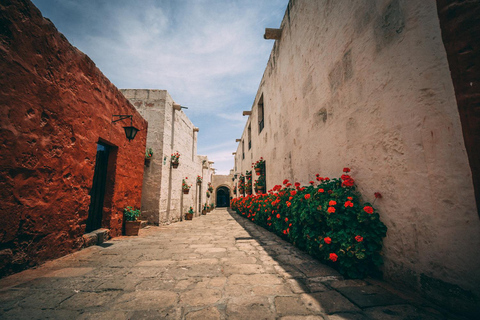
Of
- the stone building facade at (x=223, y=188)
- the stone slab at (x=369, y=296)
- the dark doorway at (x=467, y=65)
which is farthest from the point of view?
the stone building facade at (x=223, y=188)

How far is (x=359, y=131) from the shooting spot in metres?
2.56

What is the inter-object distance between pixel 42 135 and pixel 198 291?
2.98 metres

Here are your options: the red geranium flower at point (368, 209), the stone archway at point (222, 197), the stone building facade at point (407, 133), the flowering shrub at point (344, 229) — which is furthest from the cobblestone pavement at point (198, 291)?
the stone archway at point (222, 197)

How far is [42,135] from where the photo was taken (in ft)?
8.82

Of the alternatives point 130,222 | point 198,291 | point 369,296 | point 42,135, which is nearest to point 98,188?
point 130,222

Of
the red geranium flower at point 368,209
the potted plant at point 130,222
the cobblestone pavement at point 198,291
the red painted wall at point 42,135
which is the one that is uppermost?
the red painted wall at point 42,135

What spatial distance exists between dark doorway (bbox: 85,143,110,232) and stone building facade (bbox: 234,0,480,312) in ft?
15.9

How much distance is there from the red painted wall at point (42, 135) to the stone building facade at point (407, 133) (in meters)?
4.29

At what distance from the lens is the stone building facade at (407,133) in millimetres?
1509

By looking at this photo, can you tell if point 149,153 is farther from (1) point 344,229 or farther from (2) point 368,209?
(2) point 368,209

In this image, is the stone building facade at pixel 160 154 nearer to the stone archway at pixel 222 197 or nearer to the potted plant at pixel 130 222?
the potted plant at pixel 130 222

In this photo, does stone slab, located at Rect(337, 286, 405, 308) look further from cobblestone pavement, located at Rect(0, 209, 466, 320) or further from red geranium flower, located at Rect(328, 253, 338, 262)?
red geranium flower, located at Rect(328, 253, 338, 262)

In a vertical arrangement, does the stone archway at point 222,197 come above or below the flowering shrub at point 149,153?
below

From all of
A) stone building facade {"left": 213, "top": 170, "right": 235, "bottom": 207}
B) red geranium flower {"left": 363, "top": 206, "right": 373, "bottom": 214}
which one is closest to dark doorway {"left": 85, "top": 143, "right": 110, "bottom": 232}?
red geranium flower {"left": 363, "top": 206, "right": 373, "bottom": 214}
